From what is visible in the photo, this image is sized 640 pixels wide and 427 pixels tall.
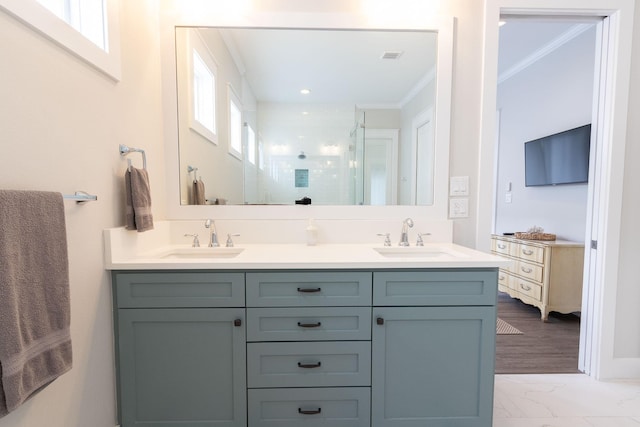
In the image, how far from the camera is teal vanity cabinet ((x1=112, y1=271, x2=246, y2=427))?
1.23 metres

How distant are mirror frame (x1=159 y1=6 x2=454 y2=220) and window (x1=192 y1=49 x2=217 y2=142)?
0.11 metres

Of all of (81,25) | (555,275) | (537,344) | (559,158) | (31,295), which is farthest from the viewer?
(559,158)

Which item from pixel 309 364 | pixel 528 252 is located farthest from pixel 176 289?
pixel 528 252

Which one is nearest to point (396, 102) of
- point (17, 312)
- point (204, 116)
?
point (204, 116)

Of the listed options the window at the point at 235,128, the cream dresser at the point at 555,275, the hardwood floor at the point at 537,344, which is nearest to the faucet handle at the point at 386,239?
the window at the point at 235,128

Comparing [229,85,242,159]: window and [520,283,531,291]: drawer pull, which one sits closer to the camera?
[229,85,242,159]: window

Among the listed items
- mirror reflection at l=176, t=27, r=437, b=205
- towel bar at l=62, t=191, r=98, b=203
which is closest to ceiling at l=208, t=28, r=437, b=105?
mirror reflection at l=176, t=27, r=437, b=205

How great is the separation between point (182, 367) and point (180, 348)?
9 cm

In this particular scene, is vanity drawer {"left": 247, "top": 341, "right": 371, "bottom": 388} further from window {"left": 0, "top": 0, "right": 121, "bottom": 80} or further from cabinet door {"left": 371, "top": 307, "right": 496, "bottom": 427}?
window {"left": 0, "top": 0, "right": 121, "bottom": 80}

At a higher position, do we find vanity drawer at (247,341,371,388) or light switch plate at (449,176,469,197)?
light switch plate at (449,176,469,197)

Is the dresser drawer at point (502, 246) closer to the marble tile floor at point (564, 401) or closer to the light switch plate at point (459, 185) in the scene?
the marble tile floor at point (564, 401)

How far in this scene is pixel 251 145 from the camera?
1741mm

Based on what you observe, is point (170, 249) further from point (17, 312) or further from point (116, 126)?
point (17, 312)

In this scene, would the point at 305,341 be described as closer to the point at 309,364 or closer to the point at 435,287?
the point at 309,364
